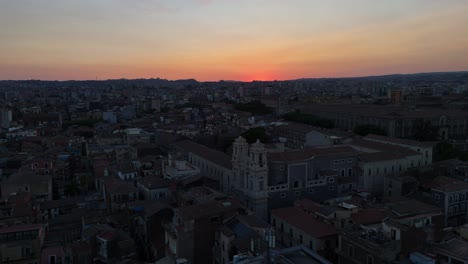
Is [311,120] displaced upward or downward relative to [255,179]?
downward

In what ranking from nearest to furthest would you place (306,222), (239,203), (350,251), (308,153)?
1. (350,251)
2. (306,222)
3. (239,203)
4. (308,153)

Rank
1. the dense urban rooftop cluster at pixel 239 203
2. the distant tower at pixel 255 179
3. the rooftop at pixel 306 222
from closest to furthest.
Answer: the dense urban rooftop cluster at pixel 239 203, the rooftop at pixel 306 222, the distant tower at pixel 255 179

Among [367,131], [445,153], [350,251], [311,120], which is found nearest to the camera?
[350,251]

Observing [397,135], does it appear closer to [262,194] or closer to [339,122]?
[339,122]

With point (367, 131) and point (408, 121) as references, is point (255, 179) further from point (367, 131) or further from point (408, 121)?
point (408, 121)

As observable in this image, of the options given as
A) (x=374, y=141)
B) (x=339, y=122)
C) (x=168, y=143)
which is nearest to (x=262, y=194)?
(x=374, y=141)

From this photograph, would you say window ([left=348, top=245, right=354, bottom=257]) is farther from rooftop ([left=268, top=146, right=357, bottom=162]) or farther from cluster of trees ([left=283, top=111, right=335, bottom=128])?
cluster of trees ([left=283, top=111, right=335, bottom=128])

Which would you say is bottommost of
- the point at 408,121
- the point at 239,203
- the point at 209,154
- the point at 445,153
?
the point at 445,153

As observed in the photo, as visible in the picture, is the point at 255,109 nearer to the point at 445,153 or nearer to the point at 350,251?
the point at 445,153

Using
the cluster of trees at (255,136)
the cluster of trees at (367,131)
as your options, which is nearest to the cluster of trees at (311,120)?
the cluster of trees at (367,131)

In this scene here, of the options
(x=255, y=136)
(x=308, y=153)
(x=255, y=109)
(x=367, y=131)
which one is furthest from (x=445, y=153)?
(x=255, y=109)

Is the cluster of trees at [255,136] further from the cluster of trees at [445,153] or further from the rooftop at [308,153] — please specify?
the cluster of trees at [445,153]

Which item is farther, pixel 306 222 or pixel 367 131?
pixel 367 131
